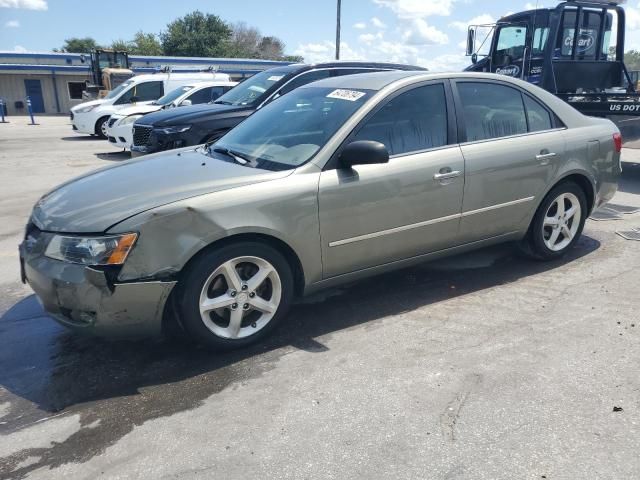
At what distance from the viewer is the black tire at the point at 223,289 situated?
125 inches

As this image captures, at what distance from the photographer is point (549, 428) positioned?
2656 mm

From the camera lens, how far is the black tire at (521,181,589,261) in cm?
474

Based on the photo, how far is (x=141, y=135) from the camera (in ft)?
31.3

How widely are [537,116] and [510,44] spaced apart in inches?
287

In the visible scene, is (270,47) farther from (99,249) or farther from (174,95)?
(99,249)

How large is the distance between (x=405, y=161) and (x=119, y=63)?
30.3 meters

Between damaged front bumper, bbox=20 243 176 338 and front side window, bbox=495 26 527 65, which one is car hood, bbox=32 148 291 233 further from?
front side window, bbox=495 26 527 65

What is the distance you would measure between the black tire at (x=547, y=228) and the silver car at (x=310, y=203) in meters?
0.02

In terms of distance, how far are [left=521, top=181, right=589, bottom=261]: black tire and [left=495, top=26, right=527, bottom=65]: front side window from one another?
6.84 m

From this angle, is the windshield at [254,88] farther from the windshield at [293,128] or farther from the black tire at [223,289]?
the black tire at [223,289]

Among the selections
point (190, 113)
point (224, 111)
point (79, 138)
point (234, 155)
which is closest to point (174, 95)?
point (190, 113)

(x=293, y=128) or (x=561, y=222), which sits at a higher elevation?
(x=293, y=128)

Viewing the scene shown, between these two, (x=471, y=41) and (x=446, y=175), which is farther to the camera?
(x=471, y=41)

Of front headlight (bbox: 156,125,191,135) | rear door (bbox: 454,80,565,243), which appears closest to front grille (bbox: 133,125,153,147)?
front headlight (bbox: 156,125,191,135)
